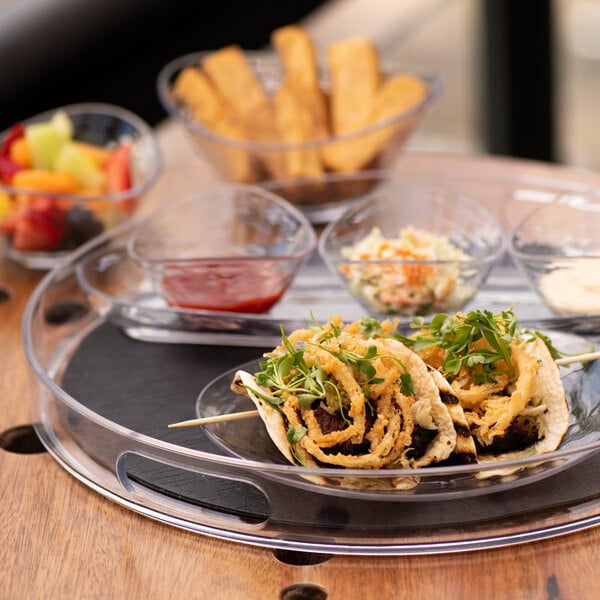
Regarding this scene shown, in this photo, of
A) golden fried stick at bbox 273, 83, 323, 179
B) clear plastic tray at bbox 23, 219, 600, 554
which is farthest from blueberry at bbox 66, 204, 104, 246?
clear plastic tray at bbox 23, 219, 600, 554

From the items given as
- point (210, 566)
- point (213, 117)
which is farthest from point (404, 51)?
point (210, 566)

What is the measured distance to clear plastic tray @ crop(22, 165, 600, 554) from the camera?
119 centimetres

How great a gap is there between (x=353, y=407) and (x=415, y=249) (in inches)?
21.4

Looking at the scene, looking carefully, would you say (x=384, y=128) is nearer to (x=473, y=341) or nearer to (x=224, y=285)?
(x=224, y=285)

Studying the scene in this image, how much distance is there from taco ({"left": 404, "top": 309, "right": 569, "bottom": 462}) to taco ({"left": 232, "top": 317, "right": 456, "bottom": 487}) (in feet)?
0.13

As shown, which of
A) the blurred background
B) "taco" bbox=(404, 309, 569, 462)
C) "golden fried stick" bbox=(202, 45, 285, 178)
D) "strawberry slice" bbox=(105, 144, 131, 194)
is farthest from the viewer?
the blurred background

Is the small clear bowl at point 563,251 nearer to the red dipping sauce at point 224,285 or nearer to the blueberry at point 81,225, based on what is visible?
the red dipping sauce at point 224,285

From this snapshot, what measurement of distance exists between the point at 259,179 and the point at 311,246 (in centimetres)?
43

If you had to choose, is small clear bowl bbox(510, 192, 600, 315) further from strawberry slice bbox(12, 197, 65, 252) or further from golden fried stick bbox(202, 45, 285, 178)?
strawberry slice bbox(12, 197, 65, 252)

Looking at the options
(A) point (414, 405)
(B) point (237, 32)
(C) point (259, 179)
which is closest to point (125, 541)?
(A) point (414, 405)

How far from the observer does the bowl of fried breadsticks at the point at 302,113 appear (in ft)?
6.73

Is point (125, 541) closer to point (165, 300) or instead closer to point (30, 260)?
point (165, 300)

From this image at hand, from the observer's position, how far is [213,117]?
215 centimetres

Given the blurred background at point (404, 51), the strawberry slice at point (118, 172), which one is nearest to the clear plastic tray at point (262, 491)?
the strawberry slice at point (118, 172)
